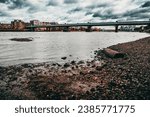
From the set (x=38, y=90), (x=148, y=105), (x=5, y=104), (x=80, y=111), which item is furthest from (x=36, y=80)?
(x=148, y=105)

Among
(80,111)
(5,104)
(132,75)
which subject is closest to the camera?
(80,111)

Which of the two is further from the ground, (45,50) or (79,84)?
(79,84)

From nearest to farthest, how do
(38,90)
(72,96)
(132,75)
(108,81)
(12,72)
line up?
(72,96)
(38,90)
(108,81)
(132,75)
(12,72)

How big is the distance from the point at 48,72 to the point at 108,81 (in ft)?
19.4

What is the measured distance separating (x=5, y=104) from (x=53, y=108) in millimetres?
2125

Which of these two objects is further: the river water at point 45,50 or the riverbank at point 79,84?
the river water at point 45,50

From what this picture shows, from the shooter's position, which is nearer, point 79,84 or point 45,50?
point 79,84

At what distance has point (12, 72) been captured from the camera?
19.1m

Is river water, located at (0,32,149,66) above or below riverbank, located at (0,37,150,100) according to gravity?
below

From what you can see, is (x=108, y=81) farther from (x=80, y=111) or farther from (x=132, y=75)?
(x=80, y=111)

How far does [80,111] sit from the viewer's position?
883cm

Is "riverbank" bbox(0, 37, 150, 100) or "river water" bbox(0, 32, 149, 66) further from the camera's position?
"river water" bbox(0, 32, 149, 66)

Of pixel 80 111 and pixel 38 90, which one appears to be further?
pixel 38 90

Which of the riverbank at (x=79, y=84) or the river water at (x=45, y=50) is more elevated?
the riverbank at (x=79, y=84)
